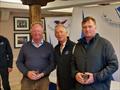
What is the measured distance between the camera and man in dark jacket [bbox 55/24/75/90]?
101 inches

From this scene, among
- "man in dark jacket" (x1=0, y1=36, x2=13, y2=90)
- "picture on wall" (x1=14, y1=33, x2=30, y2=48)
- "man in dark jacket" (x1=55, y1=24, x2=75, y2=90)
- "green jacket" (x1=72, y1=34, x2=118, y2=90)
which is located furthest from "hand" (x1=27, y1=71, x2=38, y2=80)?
"picture on wall" (x1=14, y1=33, x2=30, y2=48)

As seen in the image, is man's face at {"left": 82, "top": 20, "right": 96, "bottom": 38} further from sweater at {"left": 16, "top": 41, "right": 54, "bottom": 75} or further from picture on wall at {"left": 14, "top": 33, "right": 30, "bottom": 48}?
picture on wall at {"left": 14, "top": 33, "right": 30, "bottom": 48}

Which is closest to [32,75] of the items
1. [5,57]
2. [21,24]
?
[5,57]

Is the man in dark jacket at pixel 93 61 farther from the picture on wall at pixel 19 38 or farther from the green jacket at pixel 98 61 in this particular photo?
the picture on wall at pixel 19 38

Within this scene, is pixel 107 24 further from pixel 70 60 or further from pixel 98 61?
pixel 98 61

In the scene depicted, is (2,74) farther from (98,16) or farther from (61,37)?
(61,37)

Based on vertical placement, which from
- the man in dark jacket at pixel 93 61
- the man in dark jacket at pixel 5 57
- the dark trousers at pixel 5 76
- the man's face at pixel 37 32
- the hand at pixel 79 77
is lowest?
the dark trousers at pixel 5 76

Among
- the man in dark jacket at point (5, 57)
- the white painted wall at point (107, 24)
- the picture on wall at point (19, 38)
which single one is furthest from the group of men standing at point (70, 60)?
the picture on wall at point (19, 38)

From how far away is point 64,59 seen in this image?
8.42 ft

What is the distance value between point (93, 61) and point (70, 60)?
409mm

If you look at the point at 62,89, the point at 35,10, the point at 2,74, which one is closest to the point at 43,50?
the point at 62,89

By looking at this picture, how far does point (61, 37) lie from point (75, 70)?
0.46 metres

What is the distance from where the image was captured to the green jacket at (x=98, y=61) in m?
2.12

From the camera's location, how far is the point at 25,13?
273 inches
